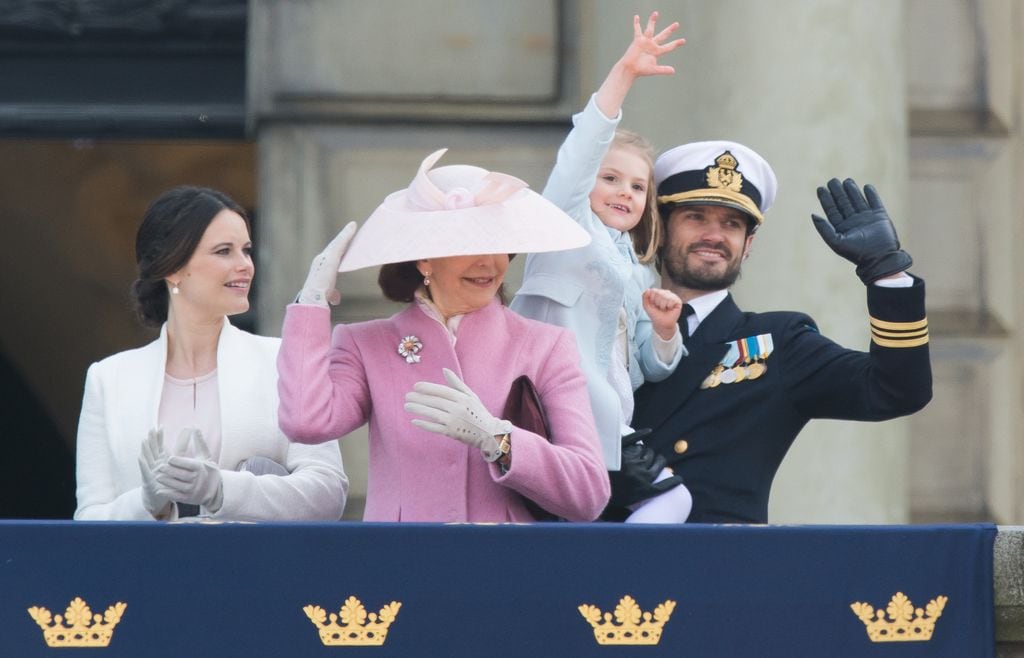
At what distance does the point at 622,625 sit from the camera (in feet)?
11.9

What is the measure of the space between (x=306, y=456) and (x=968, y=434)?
3838mm

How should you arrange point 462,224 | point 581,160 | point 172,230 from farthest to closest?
point 172,230 < point 581,160 < point 462,224

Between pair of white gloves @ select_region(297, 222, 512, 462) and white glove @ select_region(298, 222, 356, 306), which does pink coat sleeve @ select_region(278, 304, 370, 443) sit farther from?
pair of white gloves @ select_region(297, 222, 512, 462)

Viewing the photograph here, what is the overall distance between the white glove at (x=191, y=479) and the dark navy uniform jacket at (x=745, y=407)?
3.24 ft

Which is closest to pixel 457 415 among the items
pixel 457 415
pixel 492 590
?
pixel 457 415

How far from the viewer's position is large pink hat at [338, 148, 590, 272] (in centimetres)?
393

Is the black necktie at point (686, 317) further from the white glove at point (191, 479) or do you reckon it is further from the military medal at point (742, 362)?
the white glove at point (191, 479)

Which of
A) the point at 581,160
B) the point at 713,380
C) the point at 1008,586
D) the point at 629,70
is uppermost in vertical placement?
the point at 629,70

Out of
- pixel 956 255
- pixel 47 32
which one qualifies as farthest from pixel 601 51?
pixel 47 32

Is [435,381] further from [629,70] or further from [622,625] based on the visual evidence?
[629,70]

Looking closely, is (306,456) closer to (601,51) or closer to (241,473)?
(241,473)

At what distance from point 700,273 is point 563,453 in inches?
32.6

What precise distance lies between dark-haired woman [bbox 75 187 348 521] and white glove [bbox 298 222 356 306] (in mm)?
416

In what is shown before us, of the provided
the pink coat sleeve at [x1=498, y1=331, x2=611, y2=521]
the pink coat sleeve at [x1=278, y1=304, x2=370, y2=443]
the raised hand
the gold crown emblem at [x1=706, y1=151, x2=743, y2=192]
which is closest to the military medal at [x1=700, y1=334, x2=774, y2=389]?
the gold crown emblem at [x1=706, y1=151, x2=743, y2=192]
